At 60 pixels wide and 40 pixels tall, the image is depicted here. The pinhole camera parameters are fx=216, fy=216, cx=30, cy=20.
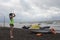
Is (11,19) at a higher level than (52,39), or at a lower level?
higher

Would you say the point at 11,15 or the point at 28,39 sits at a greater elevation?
the point at 11,15

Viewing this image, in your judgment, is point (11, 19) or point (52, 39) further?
point (52, 39)

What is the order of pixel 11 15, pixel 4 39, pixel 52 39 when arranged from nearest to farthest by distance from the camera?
pixel 11 15
pixel 4 39
pixel 52 39

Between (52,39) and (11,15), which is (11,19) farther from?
(52,39)

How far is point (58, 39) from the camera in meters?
20.5

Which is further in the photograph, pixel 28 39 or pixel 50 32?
pixel 50 32

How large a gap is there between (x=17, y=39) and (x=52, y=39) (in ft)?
11.3

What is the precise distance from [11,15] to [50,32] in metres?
9.88

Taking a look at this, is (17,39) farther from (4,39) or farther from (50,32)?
(50,32)

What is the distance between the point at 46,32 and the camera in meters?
25.5

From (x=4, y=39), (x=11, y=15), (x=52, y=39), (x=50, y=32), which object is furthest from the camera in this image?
(x=50, y=32)

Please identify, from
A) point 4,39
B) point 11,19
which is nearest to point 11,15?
point 11,19

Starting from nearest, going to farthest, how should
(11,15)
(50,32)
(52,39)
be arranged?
(11,15) → (52,39) → (50,32)

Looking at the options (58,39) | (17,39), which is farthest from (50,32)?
(17,39)
